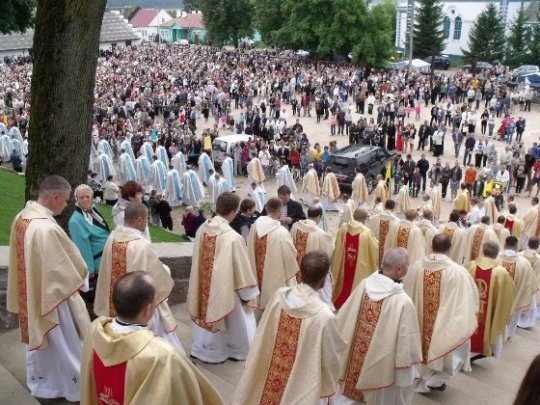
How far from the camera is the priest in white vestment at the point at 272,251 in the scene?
6934 millimetres

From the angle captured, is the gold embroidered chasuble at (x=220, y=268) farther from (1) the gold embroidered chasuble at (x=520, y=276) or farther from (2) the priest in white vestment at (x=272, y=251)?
(1) the gold embroidered chasuble at (x=520, y=276)

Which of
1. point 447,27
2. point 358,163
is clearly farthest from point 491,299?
point 447,27

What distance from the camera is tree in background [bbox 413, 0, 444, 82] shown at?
174ft

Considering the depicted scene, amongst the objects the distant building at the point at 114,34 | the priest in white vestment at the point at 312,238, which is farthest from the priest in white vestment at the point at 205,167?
the distant building at the point at 114,34

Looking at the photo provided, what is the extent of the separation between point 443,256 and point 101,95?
1302 inches

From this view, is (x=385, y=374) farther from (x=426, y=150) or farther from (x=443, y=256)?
(x=426, y=150)

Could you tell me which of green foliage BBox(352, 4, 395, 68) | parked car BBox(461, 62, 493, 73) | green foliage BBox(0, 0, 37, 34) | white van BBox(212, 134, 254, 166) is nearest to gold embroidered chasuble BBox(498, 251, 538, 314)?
green foliage BBox(0, 0, 37, 34)

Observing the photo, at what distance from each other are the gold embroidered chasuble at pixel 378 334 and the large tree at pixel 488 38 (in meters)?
49.5

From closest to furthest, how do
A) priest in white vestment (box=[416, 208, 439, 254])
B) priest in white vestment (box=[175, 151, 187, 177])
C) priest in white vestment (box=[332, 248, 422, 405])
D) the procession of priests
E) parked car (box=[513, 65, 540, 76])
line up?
1. the procession of priests
2. priest in white vestment (box=[332, 248, 422, 405])
3. priest in white vestment (box=[416, 208, 439, 254])
4. priest in white vestment (box=[175, 151, 187, 177])
5. parked car (box=[513, 65, 540, 76])

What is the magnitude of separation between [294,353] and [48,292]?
1.94m

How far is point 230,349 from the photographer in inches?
263

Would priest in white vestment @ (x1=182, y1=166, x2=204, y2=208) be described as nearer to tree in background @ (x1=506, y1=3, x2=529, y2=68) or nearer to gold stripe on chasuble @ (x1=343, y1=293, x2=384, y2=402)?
gold stripe on chasuble @ (x1=343, y1=293, x2=384, y2=402)

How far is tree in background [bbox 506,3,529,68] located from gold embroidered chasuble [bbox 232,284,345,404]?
167ft

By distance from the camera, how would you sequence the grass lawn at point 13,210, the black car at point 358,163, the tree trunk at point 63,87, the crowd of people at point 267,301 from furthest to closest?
the black car at point 358,163, the grass lawn at point 13,210, the tree trunk at point 63,87, the crowd of people at point 267,301
